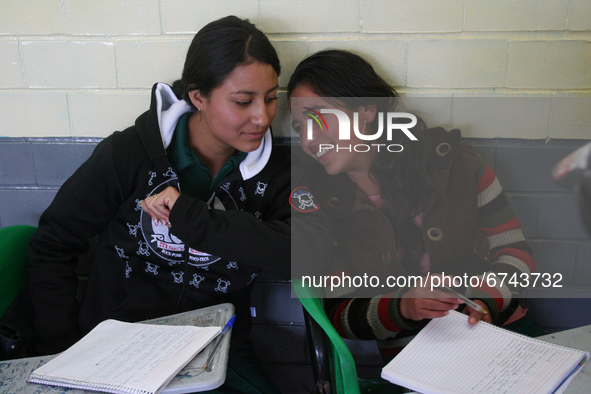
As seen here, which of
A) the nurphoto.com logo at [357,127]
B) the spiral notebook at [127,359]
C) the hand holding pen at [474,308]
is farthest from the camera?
the nurphoto.com logo at [357,127]

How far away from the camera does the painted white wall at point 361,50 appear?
1439mm

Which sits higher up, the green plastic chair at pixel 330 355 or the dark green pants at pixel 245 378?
the green plastic chair at pixel 330 355

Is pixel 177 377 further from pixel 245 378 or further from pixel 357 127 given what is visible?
pixel 357 127

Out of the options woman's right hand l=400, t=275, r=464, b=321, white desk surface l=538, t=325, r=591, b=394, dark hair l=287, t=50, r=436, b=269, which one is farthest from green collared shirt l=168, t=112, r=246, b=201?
white desk surface l=538, t=325, r=591, b=394

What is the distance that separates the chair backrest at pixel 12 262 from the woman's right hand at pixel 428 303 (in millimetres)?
1173

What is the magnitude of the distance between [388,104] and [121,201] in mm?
960

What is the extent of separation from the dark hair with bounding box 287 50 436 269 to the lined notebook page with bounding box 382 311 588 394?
0.47 metres

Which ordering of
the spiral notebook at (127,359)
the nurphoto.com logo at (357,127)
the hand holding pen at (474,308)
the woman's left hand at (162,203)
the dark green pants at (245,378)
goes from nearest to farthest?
the spiral notebook at (127,359) < the hand holding pen at (474,308) < the woman's left hand at (162,203) < the dark green pants at (245,378) < the nurphoto.com logo at (357,127)

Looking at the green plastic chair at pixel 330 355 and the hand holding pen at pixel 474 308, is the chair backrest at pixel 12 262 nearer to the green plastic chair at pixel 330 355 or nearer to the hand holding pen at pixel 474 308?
the green plastic chair at pixel 330 355

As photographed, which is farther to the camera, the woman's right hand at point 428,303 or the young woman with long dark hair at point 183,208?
the young woman with long dark hair at point 183,208

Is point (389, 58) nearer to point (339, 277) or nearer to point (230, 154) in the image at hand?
point (230, 154)

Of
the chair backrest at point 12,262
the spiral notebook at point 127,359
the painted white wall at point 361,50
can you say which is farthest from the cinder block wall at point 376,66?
the spiral notebook at point 127,359

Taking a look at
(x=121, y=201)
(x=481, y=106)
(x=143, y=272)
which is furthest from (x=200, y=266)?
(x=481, y=106)

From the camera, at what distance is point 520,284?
1349 mm
